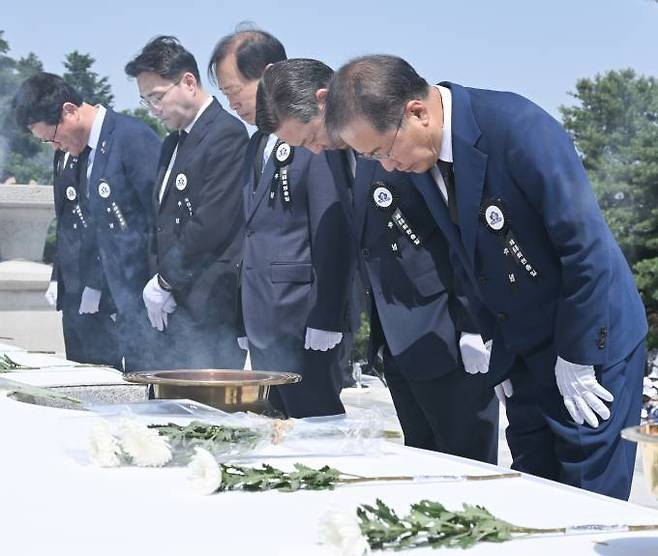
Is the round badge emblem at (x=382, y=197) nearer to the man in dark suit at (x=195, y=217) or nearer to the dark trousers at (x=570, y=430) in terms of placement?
→ the dark trousers at (x=570, y=430)

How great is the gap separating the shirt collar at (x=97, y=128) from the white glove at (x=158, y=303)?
1026 mm

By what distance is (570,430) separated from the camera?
3.03 meters

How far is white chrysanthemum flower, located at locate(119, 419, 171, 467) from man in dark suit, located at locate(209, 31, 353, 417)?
223 centimetres

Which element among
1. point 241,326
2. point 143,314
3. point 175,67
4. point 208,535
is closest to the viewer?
point 208,535

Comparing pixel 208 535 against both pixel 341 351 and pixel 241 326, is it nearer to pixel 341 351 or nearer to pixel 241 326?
pixel 341 351

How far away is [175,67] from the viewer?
567 centimetres

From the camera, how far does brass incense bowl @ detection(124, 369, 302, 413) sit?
9.30ft

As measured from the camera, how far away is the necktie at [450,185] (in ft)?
10.3

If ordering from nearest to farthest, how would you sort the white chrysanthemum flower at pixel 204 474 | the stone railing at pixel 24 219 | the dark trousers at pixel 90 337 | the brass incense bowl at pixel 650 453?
1. the brass incense bowl at pixel 650 453
2. the white chrysanthemum flower at pixel 204 474
3. the dark trousers at pixel 90 337
4. the stone railing at pixel 24 219

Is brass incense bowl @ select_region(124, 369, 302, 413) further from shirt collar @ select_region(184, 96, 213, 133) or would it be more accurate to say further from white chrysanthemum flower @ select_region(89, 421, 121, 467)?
shirt collar @ select_region(184, 96, 213, 133)

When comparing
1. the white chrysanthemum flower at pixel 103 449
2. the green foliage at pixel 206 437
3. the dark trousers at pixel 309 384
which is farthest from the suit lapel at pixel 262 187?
the white chrysanthemum flower at pixel 103 449

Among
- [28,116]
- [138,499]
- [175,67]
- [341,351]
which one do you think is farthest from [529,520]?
[28,116]

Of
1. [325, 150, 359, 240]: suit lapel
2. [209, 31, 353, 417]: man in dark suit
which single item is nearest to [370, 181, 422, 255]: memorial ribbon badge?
[325, 150, 359, 240]: suit lapel

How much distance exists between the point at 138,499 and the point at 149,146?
4510mm
